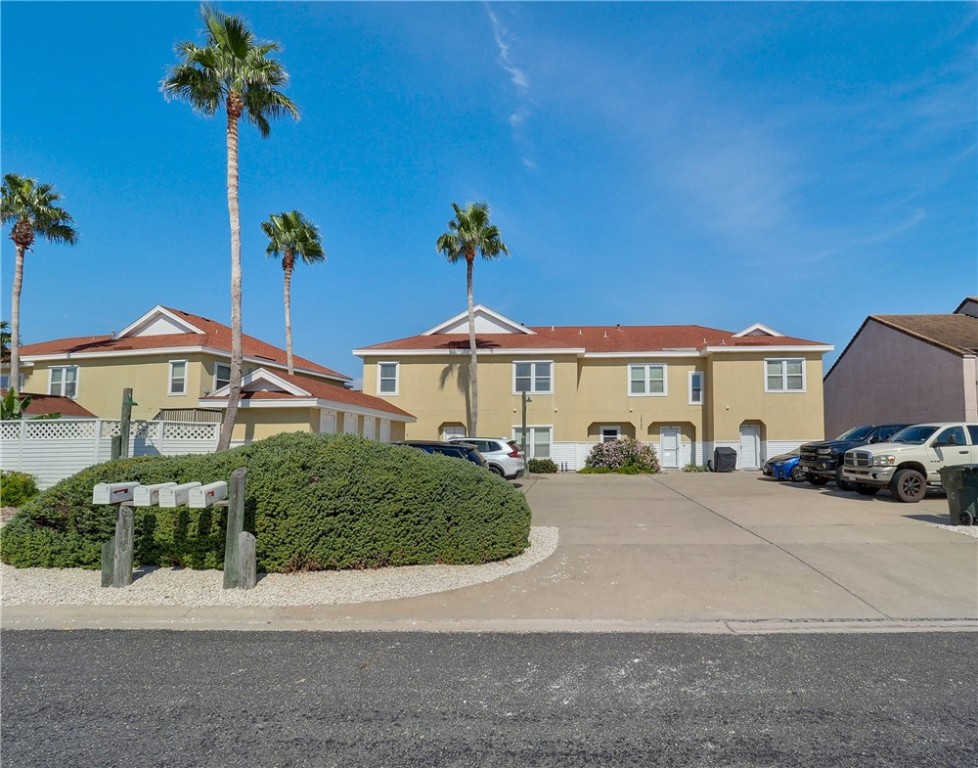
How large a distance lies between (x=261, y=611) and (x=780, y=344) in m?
26.8

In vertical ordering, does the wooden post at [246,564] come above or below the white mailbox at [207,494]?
below

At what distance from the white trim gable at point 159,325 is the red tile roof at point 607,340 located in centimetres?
761

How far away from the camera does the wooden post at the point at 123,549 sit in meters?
7.04

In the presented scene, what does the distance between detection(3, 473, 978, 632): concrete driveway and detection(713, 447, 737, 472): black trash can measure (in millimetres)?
14860

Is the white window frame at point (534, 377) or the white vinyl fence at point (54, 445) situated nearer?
the white vinyl fence at point (54, 445)

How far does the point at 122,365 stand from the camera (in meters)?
26.1

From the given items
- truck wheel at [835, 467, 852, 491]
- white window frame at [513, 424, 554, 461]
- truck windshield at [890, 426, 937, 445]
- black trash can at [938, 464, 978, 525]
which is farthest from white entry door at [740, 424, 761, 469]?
black trash can at [938, 464, 978, 525]

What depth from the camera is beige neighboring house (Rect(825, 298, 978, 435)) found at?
2386 centimetres

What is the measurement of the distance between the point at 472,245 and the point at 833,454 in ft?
55.2

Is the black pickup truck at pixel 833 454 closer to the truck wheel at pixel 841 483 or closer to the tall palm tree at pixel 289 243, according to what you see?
the truck wheel at pixel 841 483

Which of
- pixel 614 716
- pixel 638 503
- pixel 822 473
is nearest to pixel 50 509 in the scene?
pixel 614 716

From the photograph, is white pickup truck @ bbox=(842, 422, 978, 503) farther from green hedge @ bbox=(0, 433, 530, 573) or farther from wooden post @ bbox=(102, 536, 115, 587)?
wooden post @ bbox=(102, 536, 115, 587)

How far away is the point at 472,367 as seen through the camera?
27828mm

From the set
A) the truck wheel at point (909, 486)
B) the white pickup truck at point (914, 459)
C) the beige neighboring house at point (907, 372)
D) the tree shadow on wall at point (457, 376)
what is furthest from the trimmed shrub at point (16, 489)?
the beige neighboring house at point (907, 372)
